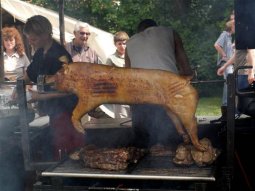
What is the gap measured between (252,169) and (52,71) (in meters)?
2.06

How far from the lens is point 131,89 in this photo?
3260 millimetres

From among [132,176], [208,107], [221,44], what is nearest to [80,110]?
[132,176]

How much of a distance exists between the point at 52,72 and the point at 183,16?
2667 mm

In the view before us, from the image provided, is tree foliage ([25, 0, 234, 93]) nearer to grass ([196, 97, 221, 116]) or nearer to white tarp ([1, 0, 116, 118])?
white tarp ([1, 0, 116, 118])

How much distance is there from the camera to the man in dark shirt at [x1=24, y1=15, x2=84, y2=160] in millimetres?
4207

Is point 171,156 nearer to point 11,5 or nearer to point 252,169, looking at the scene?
point 252,169

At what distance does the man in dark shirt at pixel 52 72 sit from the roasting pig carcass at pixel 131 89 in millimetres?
807

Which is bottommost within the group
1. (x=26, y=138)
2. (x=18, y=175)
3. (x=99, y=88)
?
(x=18, y=175)

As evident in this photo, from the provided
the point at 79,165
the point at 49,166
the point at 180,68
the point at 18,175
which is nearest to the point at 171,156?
the point at 79,165

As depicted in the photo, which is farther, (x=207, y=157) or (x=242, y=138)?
(x=242, y=138)

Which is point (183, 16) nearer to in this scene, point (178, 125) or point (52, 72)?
point (52, 72)

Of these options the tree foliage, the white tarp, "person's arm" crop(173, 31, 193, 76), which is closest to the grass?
the tree foliage

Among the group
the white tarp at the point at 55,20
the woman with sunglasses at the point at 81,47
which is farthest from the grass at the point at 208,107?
the woman with sunglasses at the point at 81,47

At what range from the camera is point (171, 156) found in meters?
A: 3.54
